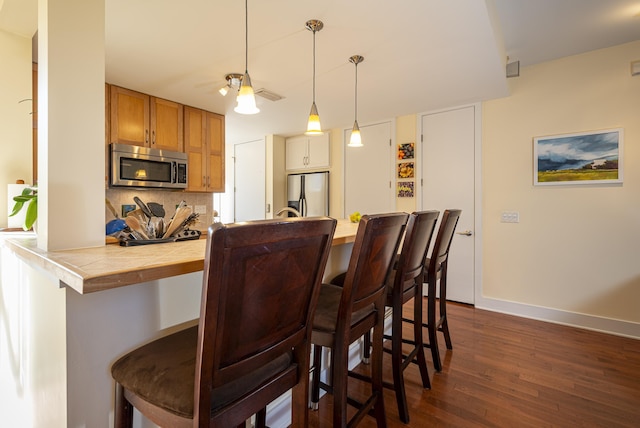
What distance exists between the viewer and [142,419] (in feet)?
3.23

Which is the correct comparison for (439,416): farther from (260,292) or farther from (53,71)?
(53,71)

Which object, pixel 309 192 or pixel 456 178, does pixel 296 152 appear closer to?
pixel 309 192

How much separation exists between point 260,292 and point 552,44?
11.4ft

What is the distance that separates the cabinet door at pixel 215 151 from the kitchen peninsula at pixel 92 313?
2891 millimetres

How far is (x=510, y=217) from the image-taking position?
3.21 meters

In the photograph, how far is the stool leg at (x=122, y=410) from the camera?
2.62 ft

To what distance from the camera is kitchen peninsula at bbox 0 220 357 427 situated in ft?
2.49

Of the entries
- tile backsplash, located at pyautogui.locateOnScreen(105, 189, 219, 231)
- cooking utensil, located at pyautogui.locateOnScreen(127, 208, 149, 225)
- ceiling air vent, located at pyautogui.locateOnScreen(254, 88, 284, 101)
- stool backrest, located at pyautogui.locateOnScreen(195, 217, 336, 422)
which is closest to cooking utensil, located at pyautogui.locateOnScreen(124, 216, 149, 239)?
cooking utensil, located at pyautogui.locateOnScreen(127, 208, 149, 225)

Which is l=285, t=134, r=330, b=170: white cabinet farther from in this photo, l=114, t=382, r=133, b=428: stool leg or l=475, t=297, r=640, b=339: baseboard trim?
l=114, t=382, r=133, b=428: stool leg

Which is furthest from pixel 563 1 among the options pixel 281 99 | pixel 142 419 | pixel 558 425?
pixel 142 419

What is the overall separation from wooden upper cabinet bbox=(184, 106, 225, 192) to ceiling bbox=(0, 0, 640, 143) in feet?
1.41

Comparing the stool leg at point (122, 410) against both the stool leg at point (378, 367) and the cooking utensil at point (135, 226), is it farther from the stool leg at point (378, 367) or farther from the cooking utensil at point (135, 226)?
the stool leg at point (378, 367)

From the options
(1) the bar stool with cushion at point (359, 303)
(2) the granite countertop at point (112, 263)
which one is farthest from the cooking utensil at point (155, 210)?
(1) the bar stool with cushion at point (359, 303)

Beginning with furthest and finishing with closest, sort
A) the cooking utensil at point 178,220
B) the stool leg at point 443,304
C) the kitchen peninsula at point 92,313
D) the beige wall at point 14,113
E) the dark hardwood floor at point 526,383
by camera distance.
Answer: the stool leg at point 443,304 < the beige wall at point 14,113 < the dark hardwood floor at point 526,383 < the cooking utensil at point 178,220 < the kitchen peninsula at point 92,313
